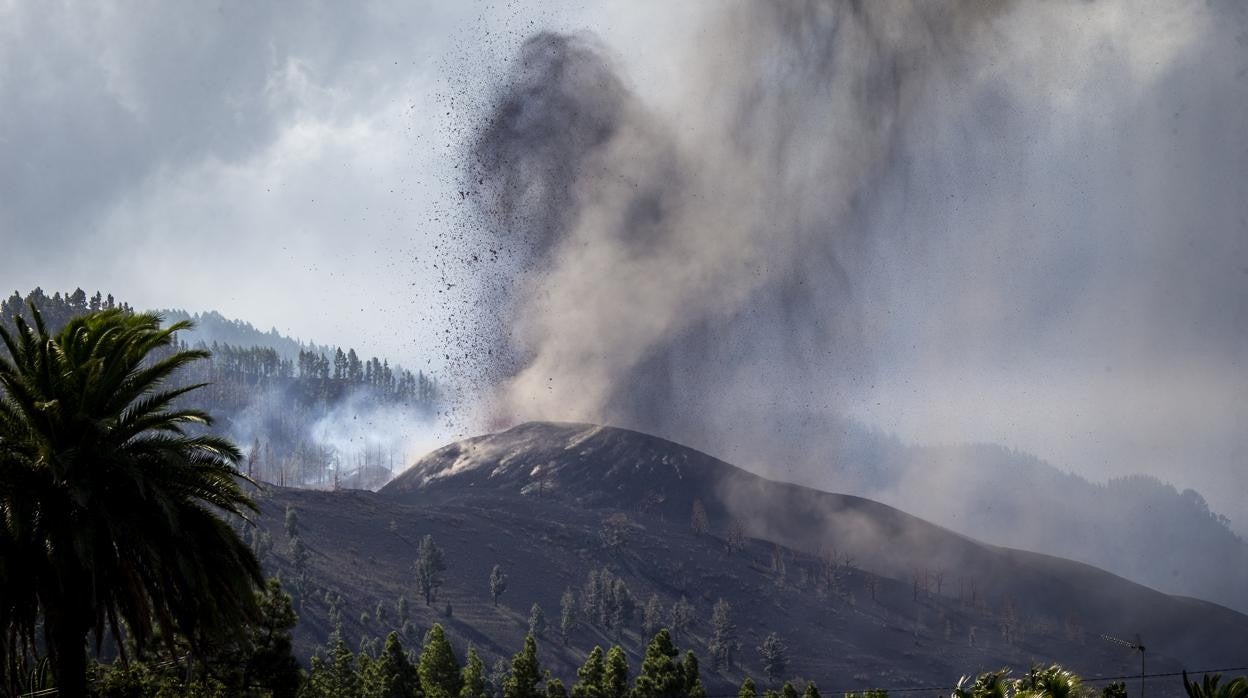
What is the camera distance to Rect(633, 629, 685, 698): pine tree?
122 metres

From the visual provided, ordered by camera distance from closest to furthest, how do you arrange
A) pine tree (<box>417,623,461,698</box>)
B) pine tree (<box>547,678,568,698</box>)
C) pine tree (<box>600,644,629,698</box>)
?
pine tree (<box>600,644,629,698</box>), pine tree (<box>417,623,461,698</box>), pine tree (<box>547,678,568,698</box>)

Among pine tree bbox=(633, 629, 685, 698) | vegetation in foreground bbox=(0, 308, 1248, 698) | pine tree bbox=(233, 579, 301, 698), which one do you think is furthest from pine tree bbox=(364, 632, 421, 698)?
vegetation in foreground bbox=(0, 308, 1248, 698)

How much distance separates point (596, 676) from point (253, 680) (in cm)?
6118

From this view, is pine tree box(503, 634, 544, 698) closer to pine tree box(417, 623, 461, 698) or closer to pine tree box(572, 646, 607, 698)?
pine tree box(572, 646, 607, 698)

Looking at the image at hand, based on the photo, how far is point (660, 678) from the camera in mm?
122688

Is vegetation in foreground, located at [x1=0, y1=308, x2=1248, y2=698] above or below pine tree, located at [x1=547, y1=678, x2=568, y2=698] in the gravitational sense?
above

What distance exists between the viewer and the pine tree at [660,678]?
122m

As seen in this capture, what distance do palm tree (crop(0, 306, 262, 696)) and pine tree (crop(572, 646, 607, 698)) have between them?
8768cm

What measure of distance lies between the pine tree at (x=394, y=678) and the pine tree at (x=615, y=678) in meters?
19.4

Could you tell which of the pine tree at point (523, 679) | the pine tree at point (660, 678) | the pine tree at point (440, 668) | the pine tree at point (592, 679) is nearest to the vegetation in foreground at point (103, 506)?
the pine tree at point (523, 679)

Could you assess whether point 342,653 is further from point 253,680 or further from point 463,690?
point 253,680

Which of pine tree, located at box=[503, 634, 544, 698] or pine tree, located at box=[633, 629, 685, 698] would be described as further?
pine tree, located at box=[633, 629, 685, 698]

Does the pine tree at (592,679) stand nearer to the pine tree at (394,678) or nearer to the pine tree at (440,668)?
the pine tree at (440,668)

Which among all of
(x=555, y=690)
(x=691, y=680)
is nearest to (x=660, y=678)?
(x=691, y=680)
